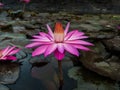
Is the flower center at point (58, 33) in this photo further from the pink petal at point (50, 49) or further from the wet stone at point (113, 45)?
the wet stone at point (113, 45)

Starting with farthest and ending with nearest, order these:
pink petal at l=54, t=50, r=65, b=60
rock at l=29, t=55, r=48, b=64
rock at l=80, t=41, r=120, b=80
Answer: rock at l=29, t=55, r=48, b=64
rock at l=80, t=41, r=120, b=80
pink petal at l=54, t=50, r=65, b=60

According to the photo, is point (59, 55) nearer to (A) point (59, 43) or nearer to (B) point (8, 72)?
(A) point (59, 43)

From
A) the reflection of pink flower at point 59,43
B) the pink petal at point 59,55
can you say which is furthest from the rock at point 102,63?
the pink petal at point 59,55

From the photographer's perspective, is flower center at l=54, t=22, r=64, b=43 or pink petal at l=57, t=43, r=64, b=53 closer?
pink petal at l=57, t=43, r=64, b=53

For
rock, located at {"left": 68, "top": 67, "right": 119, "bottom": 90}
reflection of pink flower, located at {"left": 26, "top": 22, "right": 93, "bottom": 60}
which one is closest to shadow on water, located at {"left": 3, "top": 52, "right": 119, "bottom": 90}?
rock, located at {"left": 68, "top": 67, "right": 119, "bottom": 90}

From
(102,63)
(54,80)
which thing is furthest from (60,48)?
(102,63)

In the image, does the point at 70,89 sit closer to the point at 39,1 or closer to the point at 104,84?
the point at 104,84

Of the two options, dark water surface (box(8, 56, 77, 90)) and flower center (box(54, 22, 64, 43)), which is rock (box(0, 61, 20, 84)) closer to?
dark water surface (box(8, 56, 77, 90))

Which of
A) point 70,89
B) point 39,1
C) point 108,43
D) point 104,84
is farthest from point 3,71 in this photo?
point 39,1
